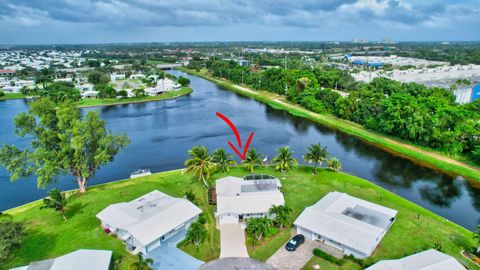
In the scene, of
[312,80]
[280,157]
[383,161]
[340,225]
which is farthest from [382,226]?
[312,80]

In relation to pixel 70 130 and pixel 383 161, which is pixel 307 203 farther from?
pixel 70 130

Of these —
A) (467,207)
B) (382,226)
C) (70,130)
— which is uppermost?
(70,130)

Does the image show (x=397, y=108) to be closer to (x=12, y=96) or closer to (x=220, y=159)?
(x=220, y=159)

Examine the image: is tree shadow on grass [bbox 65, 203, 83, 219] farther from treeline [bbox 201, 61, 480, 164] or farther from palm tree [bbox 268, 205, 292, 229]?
treeline [bbox 201, 61, 480, 164]

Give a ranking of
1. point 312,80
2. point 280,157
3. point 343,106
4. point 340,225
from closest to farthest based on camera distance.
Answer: point 340,225 < point 280,157 < point 343,106 < point 312,80

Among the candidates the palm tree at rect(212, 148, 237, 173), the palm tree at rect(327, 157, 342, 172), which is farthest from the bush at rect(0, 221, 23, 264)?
the palm tree at rect(327, 157, 342, 172)

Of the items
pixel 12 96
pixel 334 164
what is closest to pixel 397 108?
pixel 334 164

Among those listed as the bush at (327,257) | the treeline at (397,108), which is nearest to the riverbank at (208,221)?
the bush at (327,257)

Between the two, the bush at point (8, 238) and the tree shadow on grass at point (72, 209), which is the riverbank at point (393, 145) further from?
the bush at point (8, 238)
